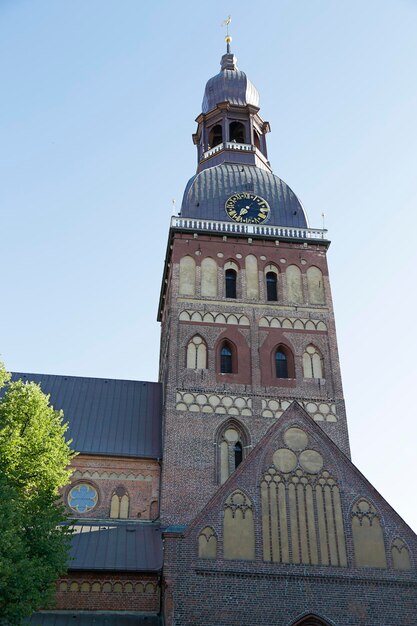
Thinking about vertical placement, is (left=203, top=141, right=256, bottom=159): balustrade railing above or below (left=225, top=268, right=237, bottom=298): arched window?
above

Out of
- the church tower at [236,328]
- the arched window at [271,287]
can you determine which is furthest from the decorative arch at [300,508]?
the arched window at [271,287]

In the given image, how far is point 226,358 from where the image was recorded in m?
31.7

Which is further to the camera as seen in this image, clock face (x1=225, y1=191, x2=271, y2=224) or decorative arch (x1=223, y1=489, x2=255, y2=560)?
clock face (x1=225, y1=191, x2=271, y2=224)

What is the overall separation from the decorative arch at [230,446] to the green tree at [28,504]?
835 centimetres

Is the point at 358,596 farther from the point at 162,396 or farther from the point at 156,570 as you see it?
the point at 162,396

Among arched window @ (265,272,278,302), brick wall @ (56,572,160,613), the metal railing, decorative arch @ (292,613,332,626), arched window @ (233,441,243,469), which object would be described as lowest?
decorative arch @ (292,613,332,626)

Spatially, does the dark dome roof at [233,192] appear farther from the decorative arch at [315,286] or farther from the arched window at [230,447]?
the arched window at [230,447]

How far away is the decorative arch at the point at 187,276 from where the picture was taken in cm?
3312

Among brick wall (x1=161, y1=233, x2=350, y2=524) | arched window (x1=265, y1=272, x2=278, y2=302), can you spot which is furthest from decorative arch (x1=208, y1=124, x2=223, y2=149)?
arched window (x1=265, y1=272, x2=278, y2=302)

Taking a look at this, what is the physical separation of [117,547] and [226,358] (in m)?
9.68

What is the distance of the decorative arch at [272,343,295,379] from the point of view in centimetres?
3144

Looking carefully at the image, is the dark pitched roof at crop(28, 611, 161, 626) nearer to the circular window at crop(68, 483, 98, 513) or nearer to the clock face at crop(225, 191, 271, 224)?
the circular window at crop(68, 483, 98, 513)

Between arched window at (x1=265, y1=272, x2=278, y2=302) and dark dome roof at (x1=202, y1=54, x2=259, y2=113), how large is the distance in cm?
1382

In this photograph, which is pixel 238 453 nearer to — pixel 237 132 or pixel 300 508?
pixel 300 508
